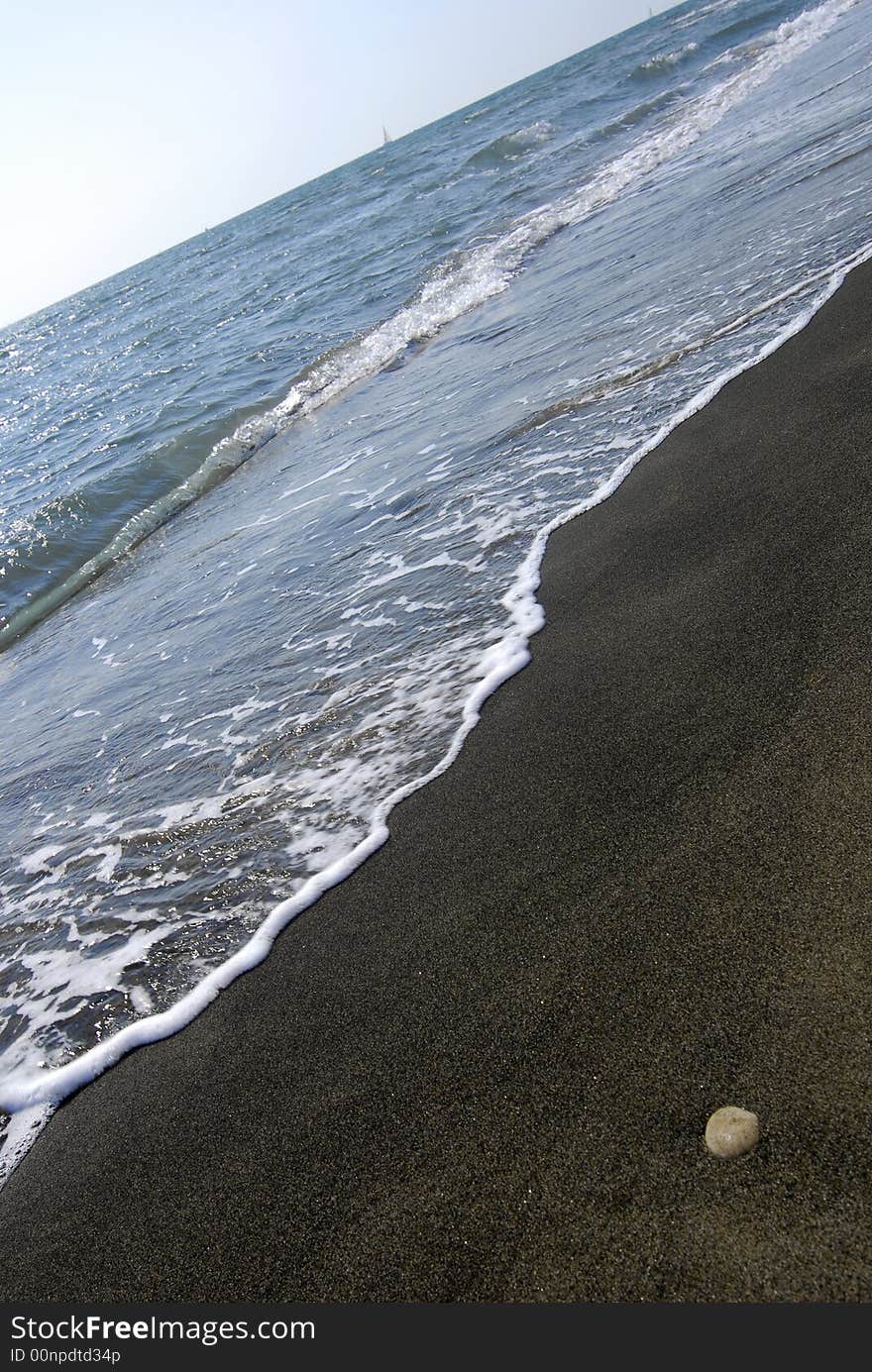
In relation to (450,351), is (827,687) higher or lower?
lower

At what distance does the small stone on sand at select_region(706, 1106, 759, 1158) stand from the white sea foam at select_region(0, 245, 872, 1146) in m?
1.79

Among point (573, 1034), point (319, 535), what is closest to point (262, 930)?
point (573, 1034)

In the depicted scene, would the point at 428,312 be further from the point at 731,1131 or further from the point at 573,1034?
the point at 731,1131

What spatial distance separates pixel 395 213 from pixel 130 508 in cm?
1797

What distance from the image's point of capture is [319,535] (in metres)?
7.49

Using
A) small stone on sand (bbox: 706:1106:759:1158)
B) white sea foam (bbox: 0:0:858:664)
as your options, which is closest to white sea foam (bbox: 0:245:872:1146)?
small stone on sand (bbox: 706:1106:759:1158)

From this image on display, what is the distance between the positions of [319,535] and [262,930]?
4.60m

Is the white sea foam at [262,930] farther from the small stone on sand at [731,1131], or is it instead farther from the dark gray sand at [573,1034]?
the small stone on sand at [731,1131]

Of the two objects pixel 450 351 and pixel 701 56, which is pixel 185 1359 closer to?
pixel 450 351

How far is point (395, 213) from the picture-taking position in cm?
2555

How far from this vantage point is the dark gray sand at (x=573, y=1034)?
197cm

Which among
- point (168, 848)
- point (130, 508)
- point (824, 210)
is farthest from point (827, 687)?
point (130, 508)

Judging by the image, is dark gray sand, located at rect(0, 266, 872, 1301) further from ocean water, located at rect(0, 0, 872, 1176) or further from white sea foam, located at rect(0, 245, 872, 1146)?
ocean water, located at rect(0, 0, 872, 1176)

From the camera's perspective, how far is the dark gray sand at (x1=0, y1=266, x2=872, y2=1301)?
6.47 ft
